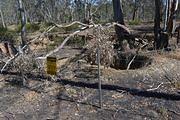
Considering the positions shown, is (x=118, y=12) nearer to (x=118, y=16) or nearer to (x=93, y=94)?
(x=118, y=16)

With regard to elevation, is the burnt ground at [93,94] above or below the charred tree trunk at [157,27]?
below

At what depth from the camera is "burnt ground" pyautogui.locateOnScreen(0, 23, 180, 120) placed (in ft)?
23.7

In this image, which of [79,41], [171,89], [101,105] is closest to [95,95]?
[101,105]

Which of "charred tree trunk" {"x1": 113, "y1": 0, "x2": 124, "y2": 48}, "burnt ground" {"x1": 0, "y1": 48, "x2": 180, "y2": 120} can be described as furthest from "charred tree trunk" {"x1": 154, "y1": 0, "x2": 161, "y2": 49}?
"burnt ground" {"x1": 0, "y1": 48, "x2": 180, "y2": 120}

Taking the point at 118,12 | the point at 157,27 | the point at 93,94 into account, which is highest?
the point at 118,12

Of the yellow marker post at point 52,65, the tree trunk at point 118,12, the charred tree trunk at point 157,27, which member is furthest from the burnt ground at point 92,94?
the tree trunk at point 118,12

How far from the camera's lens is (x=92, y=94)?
827 cm

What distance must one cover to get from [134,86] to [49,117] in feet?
8.22

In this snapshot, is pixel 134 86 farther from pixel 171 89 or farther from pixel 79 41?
pixel 79 41

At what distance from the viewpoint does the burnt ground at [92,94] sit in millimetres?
7211

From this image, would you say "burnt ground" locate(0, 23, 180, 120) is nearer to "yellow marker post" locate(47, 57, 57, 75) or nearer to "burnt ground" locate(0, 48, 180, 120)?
"burnt ground" locate(0, 48, 180, 120)

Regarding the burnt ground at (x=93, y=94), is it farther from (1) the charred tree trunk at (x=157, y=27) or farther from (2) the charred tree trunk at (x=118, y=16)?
(2) the charred tree trunk at (x=118, y=16)

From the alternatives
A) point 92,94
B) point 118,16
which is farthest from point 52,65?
point 118,16

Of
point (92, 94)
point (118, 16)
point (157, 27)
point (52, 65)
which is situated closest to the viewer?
point (52, 65)
